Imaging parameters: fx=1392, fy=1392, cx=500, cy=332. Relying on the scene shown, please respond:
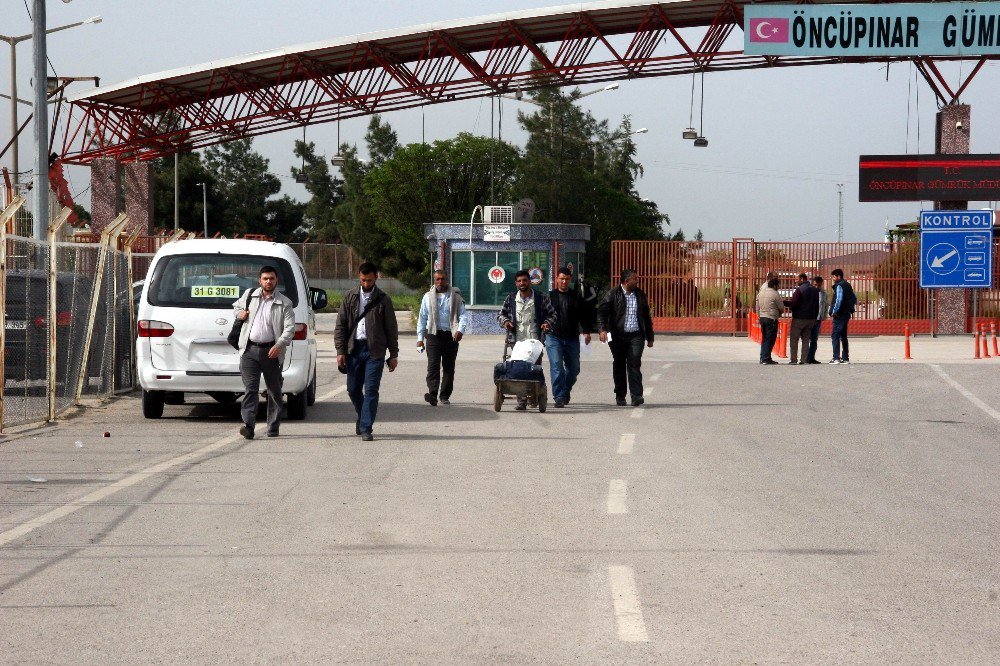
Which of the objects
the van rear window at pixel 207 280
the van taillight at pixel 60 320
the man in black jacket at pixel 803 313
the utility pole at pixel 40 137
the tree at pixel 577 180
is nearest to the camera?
the van rear window at pixel 207 280

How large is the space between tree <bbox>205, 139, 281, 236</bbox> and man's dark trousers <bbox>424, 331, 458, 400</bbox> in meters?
95.1

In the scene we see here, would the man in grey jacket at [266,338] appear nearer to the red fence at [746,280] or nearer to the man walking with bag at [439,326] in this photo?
the man walking with bag at [439,326]

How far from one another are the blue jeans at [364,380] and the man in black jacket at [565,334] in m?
3.81

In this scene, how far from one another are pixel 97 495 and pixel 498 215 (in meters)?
32.1

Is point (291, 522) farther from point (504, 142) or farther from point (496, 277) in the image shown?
point (504, 142)

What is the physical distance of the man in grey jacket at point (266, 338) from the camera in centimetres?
1348

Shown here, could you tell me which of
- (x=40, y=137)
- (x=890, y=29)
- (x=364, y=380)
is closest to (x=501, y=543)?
(x=364, y=380)

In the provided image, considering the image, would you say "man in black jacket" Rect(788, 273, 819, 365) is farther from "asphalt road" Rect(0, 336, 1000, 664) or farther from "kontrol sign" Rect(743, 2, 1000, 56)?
"asphalt road" Rect(0, 336, 1000, 664)

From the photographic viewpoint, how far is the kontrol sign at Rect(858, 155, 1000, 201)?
3834cm

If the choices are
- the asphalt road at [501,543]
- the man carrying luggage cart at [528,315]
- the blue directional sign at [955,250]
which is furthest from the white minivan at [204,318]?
the blue directional sign at [955,250]

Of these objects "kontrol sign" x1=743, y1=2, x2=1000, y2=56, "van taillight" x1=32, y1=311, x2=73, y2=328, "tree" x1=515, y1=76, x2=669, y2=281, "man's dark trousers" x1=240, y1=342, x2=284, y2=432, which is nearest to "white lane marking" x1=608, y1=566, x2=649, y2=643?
"man's dark trousers" x1=240, y1=342, x2=284, y2=432

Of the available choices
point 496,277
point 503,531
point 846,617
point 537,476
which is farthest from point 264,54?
point 846,617

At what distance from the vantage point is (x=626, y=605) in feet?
20.4

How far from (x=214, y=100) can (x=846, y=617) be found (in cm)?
3492
